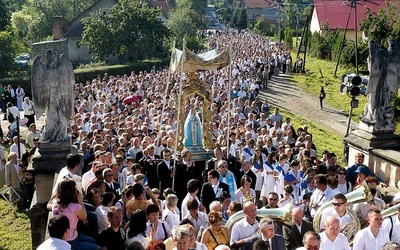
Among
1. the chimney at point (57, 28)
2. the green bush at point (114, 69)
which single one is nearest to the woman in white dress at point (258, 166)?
the green bush at point (114, 69)

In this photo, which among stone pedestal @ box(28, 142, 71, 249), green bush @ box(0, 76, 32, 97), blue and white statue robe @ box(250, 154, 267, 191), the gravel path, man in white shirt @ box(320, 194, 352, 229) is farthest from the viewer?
green bush @ box(0, 76, 32, 97)

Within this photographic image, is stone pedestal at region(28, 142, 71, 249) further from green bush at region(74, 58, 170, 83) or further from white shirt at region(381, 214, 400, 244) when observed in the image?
green bush at region(74, 58, 170, 83)

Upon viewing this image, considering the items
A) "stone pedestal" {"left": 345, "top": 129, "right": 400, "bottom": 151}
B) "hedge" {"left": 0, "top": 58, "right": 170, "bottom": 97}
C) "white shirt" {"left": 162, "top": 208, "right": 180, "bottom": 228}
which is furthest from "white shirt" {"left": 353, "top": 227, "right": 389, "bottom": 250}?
"hedge" {"left": 0, "top": 58, "right": 170, "bottom": 97}

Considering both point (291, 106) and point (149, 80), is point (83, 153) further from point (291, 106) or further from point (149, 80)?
point (291, 106)

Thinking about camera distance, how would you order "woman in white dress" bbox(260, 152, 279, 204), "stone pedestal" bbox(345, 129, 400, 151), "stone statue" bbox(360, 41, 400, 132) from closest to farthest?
"stone statue" bbox(360, 41, 400, 132)
"stone pedestal" bbox(345, 129, 400, 151)
"woman in white dress" bbox(260, 152, 279, 204)

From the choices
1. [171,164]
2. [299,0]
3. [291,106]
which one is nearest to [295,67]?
[291,106]

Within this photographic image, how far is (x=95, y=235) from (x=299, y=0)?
440 ft

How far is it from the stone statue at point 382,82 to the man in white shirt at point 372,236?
419 cm

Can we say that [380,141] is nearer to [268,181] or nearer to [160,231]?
[268,181]

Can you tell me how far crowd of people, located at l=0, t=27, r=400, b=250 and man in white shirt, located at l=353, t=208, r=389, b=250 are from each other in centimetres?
1

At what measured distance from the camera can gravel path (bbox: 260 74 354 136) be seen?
24.8m

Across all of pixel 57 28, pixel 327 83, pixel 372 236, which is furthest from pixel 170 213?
pixel 57 28

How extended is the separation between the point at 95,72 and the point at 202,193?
26.8 meters

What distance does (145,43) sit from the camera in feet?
134
